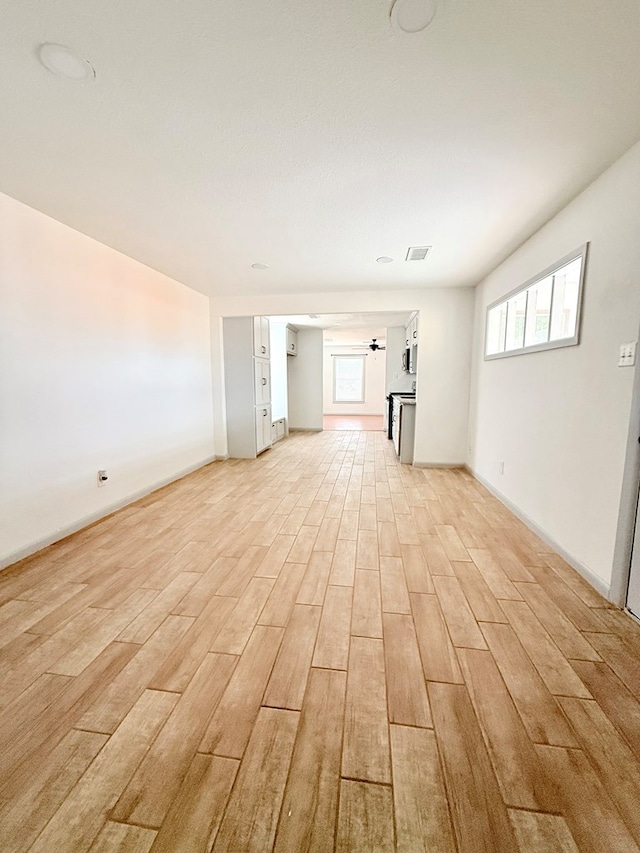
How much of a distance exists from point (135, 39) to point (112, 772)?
2.45 meters

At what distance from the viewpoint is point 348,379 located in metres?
12.0

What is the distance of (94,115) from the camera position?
1.55 metres

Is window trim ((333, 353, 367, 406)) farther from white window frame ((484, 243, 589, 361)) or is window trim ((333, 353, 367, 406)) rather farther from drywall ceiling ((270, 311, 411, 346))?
white window frame ((484, 243, 589, 361))

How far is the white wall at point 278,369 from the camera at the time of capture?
6812 millimetres

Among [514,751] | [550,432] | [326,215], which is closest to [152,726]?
[514,751]

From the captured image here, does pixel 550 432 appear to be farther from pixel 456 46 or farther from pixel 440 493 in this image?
pixel 456 46

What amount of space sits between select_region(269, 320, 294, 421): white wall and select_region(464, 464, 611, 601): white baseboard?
4231 millimetres

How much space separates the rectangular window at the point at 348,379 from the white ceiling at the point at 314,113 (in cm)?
909

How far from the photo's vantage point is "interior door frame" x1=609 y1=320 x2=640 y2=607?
1751mm

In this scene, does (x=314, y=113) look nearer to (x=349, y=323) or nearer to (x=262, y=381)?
(x=262, y=381)

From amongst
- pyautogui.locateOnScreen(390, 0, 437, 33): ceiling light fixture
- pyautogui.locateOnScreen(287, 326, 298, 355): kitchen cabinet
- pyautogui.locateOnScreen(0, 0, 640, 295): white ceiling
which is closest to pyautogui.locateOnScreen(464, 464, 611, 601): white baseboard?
pyautogui.locateOnScreen(0, 0, 640, 295): white ceiling

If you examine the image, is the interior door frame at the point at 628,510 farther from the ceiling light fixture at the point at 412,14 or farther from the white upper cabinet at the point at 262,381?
the white upper cabinet at the point at 262,381

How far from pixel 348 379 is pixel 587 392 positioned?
10.0 meters

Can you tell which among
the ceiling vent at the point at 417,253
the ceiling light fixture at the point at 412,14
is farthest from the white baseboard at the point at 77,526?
the ceiling vent at the point at 417,253
